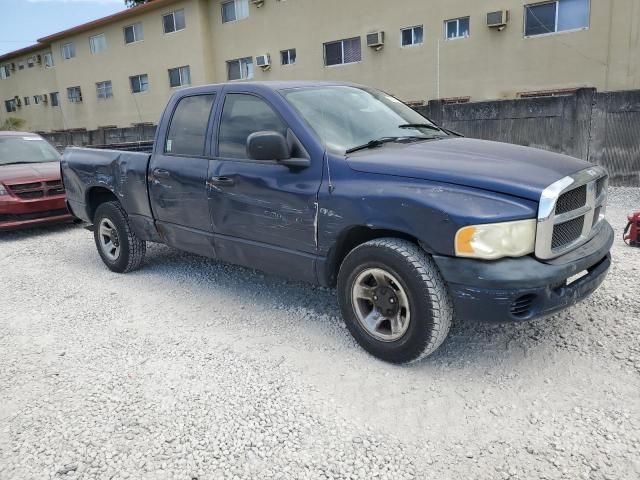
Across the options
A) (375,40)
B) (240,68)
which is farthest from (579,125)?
(240,68)

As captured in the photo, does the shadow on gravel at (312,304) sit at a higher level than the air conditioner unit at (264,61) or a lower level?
lower

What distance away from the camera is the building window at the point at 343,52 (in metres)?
19.2

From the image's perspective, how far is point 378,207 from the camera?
10.5ft

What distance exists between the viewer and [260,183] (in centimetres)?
384

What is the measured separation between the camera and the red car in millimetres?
7598

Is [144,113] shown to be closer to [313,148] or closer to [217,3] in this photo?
[217,3]

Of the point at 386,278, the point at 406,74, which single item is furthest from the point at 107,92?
the point at 386,278

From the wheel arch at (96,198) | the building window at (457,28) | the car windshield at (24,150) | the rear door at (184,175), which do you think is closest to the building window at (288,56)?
the building window at (457,28)

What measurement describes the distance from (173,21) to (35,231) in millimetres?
19929

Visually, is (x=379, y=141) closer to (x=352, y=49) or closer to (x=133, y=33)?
(x=352, y=49)

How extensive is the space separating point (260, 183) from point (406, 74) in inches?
618

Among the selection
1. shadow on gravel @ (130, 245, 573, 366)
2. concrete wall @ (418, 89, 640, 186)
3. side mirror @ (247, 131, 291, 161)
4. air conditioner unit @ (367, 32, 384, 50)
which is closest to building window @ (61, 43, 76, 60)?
air conditioner unit @ (367, 32, 384, 50)

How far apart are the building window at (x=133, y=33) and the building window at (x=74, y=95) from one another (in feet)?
21.2

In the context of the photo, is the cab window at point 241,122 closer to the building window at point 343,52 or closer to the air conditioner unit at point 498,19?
the air conditioner unit at point 498,19
